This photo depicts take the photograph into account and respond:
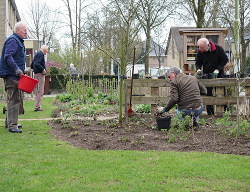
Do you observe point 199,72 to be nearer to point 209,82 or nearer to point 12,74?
point 209,82

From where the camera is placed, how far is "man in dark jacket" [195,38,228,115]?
381 inches

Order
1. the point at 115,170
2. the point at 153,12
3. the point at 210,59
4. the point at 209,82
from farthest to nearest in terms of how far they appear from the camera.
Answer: the point at 153,12 → the point at 210,59 → the point at 209,82 → the point at 115,170

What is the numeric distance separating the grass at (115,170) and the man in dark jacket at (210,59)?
15.3ft

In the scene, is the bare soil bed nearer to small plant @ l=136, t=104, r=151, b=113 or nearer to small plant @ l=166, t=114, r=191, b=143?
small plant @ l=166, t=114, r=191, b=143

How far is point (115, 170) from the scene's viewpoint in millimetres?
4570

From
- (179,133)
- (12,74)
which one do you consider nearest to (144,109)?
(179,133)

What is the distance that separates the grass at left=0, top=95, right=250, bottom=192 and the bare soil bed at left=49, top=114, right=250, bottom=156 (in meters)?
0.37

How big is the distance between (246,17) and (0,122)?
29.3m

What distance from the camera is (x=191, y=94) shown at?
7578mm

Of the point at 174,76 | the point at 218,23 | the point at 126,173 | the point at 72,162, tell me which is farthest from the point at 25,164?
the point at 218,23

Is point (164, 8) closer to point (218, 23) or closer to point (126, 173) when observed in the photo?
point (218, 23)

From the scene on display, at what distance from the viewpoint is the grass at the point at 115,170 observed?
155 inches

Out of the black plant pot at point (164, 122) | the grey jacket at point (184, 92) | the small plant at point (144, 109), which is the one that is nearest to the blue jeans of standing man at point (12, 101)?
the black plant pot at point (164, 122)

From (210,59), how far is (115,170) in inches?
242
